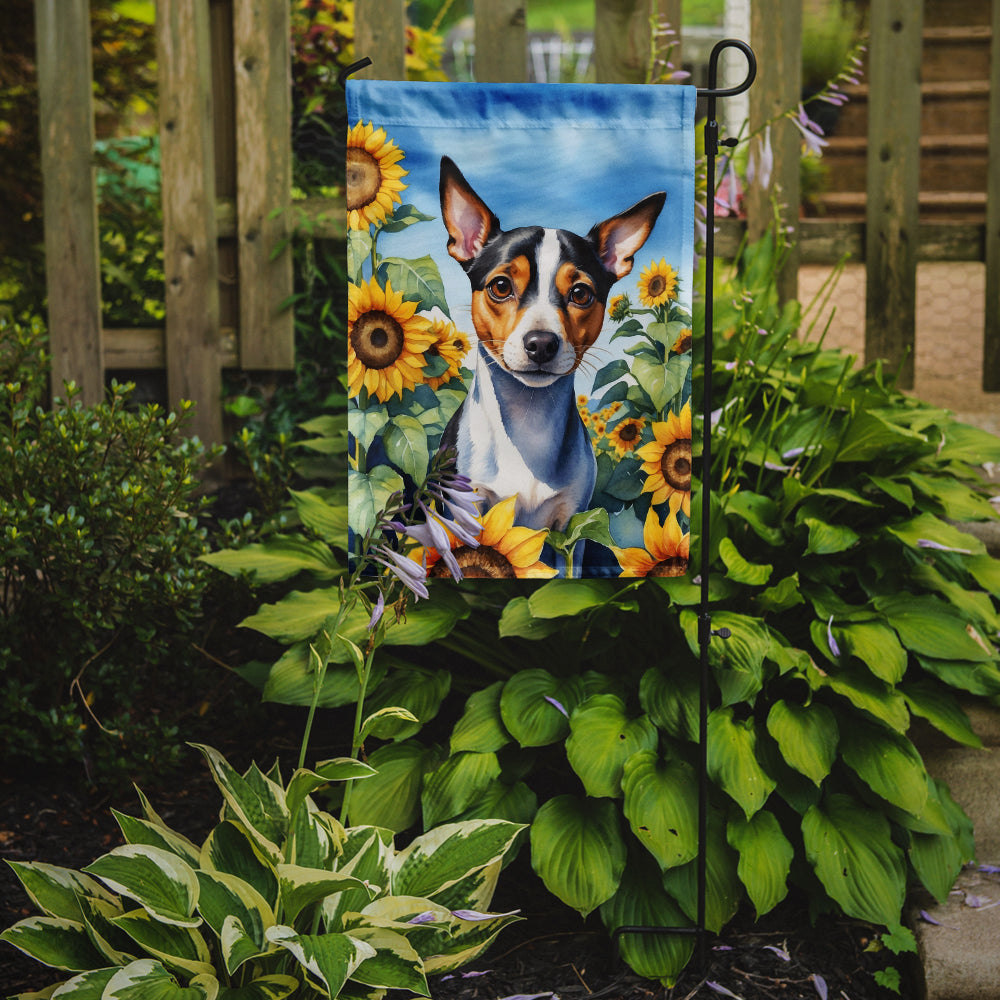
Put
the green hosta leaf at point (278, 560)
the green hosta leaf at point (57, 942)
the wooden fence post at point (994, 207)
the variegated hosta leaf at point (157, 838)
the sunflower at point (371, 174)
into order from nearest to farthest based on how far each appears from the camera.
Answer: the green hosta leaf at point (57, 942)
the variegated hosta leaf at point (157, 838)
the sunflower at point (371, 174)
the green hosta leaf at point (278, 560)
the wooden fence post at point (994, 207)

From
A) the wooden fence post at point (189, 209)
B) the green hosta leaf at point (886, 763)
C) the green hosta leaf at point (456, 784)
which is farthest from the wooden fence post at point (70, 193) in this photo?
the green hosta leaf at point (886, 763)

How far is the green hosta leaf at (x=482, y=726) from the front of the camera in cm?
188

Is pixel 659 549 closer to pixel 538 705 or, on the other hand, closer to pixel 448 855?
pixel 538 705

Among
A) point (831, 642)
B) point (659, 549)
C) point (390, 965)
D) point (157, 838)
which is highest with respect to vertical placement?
point (659, 549)

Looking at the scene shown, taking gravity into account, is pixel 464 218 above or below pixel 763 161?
below

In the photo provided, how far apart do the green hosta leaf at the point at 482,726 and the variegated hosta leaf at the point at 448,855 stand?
0.21 meters

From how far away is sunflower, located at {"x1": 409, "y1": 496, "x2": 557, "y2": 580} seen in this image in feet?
5.67

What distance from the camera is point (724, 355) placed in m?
2.60

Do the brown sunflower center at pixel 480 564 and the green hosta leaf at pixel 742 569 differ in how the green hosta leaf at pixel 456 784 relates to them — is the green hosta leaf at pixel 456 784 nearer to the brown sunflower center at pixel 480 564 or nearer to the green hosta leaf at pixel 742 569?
the brown sunflower center at pixel 480 564

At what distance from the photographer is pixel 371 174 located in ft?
5.48

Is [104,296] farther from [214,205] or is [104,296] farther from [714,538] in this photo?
[714,538]

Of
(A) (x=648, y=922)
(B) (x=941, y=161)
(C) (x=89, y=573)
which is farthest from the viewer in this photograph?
(B) (x=941, y=161)

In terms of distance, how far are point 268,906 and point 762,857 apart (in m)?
0.86

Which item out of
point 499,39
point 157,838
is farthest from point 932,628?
point 499,39
